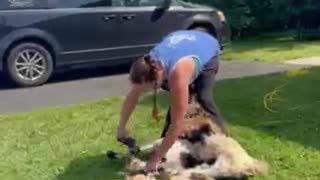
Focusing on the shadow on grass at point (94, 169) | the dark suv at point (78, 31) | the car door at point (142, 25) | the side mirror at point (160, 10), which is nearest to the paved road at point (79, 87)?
the dark suv at point (78, 31)

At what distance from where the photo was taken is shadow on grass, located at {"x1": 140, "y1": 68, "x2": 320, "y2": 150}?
20.9ft

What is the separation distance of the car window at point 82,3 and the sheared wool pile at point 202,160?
18.7ft

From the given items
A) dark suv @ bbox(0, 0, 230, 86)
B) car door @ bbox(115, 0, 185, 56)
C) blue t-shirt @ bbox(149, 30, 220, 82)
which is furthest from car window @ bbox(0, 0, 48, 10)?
blue t-shirt @ bbox(149, 30, 220, 82)

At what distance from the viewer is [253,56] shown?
13070 mm

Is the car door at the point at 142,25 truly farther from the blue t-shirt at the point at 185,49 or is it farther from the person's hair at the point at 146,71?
the person's hair at the point at 146,71

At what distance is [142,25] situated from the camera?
11180 mm

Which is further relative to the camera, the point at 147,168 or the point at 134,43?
the point at 134,43

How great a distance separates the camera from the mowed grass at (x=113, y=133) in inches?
215

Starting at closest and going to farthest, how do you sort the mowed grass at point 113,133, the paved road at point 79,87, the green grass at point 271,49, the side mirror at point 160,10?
the mowed grass at point 113,133 → the paved road at point 79,87 → the side mirror at point 160,10 → the green grass at point 271,49

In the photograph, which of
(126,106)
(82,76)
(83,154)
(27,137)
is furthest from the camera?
(82,76)

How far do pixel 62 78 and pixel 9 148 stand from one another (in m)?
5.08

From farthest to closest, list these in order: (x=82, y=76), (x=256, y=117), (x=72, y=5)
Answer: (x=82, y=76), (x=72, y=5), (x=256, y=117)

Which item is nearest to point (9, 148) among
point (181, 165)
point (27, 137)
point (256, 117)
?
point (27, 137)

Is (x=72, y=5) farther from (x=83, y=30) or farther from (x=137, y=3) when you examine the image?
(x=137, y=3)
